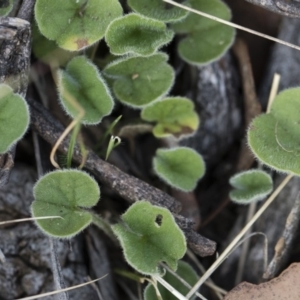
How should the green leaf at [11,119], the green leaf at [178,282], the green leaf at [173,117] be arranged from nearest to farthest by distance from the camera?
the green leaf at [11,119], the green leaf at [178,282], the green leaf at [173,117]

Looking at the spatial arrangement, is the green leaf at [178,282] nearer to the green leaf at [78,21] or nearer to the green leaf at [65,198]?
A: the green leaf at [65,198]

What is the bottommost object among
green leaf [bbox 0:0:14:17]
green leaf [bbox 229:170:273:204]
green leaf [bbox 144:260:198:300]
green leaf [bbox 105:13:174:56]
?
green leaf [bbox 144:260:198:300]

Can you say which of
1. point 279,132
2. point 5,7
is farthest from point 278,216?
point 5,7

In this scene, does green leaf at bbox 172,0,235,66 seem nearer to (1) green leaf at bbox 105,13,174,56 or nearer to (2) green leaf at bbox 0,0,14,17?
(1) green leaf at bbox 105,13,174,56

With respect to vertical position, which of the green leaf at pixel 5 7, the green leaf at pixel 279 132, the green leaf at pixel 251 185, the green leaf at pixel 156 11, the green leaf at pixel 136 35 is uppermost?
the green leaf at pixel 156 11

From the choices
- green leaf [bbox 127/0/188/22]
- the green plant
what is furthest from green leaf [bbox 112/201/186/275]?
green leaf [bbox 127/0/188/22]

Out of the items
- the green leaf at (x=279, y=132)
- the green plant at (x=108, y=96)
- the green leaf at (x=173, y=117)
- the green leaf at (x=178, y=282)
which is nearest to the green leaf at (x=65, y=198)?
the green plant at (x=108, y=96)
